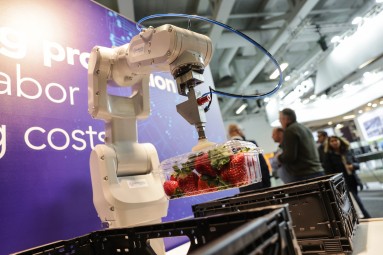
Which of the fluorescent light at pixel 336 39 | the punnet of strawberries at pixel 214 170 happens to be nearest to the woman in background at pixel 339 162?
the fluorescent light at pixel 336 39

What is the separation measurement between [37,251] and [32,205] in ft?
1.82

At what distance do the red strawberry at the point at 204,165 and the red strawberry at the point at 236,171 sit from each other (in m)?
0.04

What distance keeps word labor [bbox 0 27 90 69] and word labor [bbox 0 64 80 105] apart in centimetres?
8

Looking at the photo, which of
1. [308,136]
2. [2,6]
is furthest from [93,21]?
[308,136]

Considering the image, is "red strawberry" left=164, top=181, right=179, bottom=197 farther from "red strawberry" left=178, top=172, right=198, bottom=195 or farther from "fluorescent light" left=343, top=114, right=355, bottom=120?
"fluorescent light" left=343, top=114, right=355, bottom=120

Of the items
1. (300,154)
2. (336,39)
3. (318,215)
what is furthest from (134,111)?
(336,39)

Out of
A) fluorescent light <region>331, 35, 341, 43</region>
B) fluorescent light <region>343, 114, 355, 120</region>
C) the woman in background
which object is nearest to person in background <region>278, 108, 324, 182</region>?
the woman in background

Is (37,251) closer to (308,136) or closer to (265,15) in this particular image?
(308,136)

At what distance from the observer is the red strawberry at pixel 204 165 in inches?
34.4

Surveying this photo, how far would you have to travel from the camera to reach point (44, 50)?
1371mm

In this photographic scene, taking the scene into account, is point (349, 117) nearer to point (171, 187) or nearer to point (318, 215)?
point (318, 215)

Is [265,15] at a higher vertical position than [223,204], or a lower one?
higher

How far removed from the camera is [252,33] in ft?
18.4

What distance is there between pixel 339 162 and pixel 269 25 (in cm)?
297
